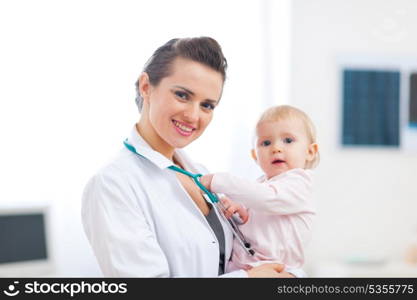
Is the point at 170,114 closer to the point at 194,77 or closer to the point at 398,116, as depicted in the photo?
the point at 194,77

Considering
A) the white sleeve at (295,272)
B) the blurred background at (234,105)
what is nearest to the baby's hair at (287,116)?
the white sleeve at (295,272)

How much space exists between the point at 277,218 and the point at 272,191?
0.08m

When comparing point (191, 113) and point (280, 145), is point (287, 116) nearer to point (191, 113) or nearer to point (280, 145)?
point (280, 145)

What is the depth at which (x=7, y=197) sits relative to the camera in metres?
1.98

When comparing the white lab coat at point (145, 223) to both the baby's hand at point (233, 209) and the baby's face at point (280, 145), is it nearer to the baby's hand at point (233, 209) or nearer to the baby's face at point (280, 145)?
the baby's hand at point (233, 209)

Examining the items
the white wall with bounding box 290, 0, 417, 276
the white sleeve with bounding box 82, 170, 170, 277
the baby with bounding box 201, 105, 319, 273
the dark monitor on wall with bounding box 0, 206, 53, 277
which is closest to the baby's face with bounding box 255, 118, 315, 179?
the baby with bounding box 201, 105, 319, 273

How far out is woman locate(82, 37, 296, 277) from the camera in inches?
32.0

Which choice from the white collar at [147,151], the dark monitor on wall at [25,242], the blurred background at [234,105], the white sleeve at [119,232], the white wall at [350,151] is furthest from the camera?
the white wall at [350,151]

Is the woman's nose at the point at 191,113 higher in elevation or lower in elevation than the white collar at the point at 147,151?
higher

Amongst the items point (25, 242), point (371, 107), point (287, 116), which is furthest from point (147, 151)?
point (371, 107)

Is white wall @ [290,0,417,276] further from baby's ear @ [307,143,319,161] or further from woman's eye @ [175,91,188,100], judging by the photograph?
woman's eye @ [175,91,188,100]

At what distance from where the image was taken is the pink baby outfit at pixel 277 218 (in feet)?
2.97

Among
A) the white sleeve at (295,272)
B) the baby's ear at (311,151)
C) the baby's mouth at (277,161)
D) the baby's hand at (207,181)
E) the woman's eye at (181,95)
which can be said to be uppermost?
the woman's eye at (181,95)

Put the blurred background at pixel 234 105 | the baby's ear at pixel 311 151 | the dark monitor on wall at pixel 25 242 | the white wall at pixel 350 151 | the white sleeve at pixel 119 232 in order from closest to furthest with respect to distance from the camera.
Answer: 1. the white sleeve at pixel 119 232
2. the baby's ear at pixel 311 151
3. the dark monitor on wall at pixel 25 242
4. the blurred background at pixel 234 105
5. the white wall at pixel 350 151
